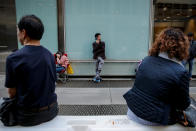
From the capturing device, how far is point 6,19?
8008 millimetres

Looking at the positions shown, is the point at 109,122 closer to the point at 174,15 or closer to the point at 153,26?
the point at 153,26

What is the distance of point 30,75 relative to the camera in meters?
1.83

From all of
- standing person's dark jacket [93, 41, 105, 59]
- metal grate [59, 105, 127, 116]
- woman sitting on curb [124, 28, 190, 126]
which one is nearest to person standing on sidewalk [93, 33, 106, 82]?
standing person's dark jacket [93, 41, 105, 59]

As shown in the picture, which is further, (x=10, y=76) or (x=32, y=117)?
(x=32, y=117)

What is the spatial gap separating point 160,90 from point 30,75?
51.8 inches

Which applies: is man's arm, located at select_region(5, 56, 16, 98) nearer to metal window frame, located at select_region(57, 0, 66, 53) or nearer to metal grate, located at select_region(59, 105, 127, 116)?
metal grate, located at select_region(59, 105, 127, 116)

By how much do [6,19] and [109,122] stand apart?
7.58 meters

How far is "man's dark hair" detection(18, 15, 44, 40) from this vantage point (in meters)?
1.82

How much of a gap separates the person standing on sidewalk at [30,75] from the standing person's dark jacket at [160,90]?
39.3 inches

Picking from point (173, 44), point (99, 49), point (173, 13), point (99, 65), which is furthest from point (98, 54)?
→ point (173, 44)

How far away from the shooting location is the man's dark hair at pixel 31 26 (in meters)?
1.82

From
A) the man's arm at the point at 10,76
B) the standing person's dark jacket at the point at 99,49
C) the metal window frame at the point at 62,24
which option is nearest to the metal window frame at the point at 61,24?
the metal window frame at the point at 62,24

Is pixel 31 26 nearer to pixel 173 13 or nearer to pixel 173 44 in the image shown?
pixel 173 44

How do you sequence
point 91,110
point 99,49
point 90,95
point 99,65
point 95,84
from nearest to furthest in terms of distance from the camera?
point 91,110
point 90,95
point 95,84
point 99,49
point 99,65
